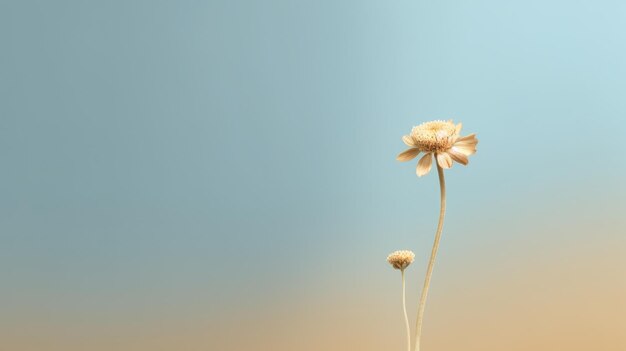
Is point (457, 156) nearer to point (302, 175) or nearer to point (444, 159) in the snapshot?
point (444, 159)

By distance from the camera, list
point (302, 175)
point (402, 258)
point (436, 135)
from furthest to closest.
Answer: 1. point (302, 175)
2. point (402, 258)
3. point (436, 135)

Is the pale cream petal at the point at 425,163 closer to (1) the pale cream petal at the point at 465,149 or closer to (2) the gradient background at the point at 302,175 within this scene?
(1) the pale cream petal at the point at 465,149

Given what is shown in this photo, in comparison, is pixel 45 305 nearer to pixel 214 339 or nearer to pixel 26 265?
pixel 26 265

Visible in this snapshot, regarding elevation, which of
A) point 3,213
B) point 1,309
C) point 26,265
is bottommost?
point 1,309

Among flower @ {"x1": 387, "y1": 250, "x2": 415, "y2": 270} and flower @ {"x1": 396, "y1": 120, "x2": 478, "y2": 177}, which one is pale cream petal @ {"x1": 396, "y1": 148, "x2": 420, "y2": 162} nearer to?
flower @ {"x1": 396, "y1": 120, "x2": 478, "y2": 177}

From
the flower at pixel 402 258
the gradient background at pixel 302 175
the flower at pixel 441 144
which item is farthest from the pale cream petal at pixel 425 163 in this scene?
the gradient background at pixel 302 175

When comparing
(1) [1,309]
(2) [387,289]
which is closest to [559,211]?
(2) [387,289]

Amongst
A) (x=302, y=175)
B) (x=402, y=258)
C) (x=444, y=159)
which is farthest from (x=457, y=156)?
(x=302, y=175)
